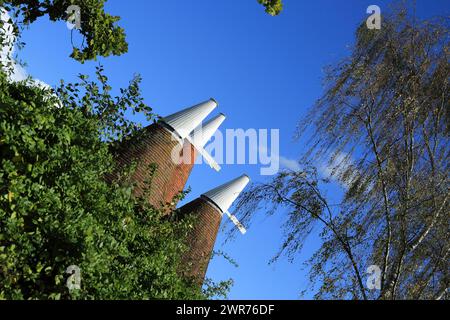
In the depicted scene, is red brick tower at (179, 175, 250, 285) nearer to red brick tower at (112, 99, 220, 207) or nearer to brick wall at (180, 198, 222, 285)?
brick wall at (180, 198, 222, 285)

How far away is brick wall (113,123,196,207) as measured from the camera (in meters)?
13.3

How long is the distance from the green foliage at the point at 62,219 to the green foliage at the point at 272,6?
3.94 metres

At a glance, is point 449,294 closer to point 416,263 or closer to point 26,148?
point 416,263

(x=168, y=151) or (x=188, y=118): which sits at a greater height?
(x=188, y=118)

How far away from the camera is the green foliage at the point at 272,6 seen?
10586mm

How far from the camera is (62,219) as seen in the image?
21.2ft

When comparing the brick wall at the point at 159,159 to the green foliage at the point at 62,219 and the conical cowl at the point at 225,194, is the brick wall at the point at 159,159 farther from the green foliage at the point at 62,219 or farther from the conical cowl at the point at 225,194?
the green foliage at the point at 62,219

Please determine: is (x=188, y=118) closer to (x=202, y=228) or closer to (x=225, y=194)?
(x=225, y=194)

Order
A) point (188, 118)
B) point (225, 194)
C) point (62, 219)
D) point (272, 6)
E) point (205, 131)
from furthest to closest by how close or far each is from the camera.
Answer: point (205, 131), point (225, 194), point (188, 118), point (272, 6), point (62, 219)

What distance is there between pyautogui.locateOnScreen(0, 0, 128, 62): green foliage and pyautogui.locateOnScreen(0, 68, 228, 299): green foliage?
102 inches

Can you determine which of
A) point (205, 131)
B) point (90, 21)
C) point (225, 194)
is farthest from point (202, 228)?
point (90, 21)

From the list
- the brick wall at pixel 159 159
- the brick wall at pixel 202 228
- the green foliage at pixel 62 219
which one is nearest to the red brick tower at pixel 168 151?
the brick wall at pixel 159 159

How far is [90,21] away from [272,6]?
3.66m

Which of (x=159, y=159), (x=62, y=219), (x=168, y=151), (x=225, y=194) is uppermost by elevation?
(x=168, y=151)
